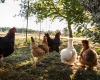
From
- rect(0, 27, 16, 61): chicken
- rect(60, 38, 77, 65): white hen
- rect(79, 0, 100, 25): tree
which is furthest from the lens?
rect(60, 38, 77, 65): white hen

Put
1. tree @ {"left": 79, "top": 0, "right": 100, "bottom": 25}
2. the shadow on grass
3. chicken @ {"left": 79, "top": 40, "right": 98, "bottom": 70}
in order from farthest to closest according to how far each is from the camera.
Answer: chicken @ {"left": 79, "top": 40, "right": 98, "bottom": 70}, the shadow on grass, tree @ {"left": 79, "top": 0, "right": 100, "bottom": 25}

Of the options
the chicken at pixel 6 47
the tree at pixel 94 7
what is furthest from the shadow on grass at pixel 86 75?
the tree at pixel 94 7

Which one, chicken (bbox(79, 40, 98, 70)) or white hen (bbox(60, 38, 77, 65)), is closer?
chicken (bbox(79, 40, 98, 70))

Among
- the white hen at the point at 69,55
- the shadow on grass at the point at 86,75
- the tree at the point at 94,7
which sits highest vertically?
the tree at the point at 94,7

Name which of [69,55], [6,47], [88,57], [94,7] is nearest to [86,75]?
[88,57]

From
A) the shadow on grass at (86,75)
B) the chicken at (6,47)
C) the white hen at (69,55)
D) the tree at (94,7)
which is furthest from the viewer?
the white hen at (69,55)

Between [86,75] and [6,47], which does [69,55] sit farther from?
[6,47]

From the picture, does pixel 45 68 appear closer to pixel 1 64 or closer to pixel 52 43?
pixel 1 64

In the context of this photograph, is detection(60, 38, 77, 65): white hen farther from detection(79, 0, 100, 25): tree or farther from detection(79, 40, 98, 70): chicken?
detection(79, 0, 100, 25): tree

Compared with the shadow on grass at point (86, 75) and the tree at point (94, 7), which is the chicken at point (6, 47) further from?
the tree at point (94, 7)

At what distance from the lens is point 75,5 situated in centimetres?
364

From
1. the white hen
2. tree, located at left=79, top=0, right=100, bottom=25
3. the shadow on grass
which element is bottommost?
the shadow on grass

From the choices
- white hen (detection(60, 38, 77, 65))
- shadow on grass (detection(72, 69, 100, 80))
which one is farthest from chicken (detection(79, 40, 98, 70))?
white hen (detection(60, 38, 77, 65))

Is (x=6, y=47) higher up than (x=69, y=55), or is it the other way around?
(x=6, y=47)
